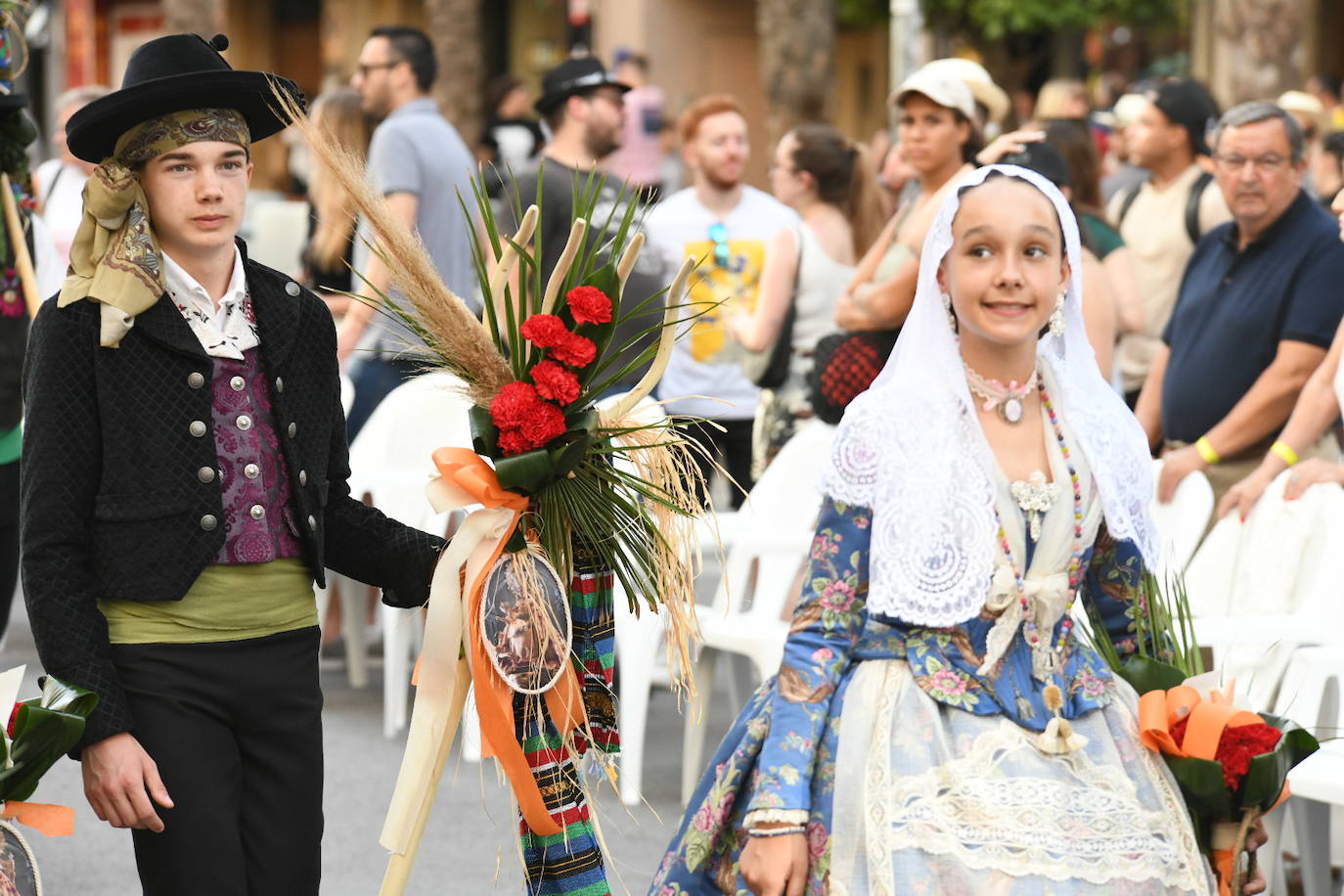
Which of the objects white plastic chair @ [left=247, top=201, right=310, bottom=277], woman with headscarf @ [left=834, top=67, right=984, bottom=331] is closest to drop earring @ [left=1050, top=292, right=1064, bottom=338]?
woman with headscarf @ [left=834, top=67, right=984, bottom=331]

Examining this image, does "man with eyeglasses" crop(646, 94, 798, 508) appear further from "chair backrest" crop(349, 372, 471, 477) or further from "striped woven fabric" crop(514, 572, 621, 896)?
"striped woven fabric" crop(514, 572, 621, 896)

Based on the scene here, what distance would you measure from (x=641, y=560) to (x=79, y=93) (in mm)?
8308

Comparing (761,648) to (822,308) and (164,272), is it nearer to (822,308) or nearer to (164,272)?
(822,308)

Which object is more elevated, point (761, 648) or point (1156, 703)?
point (1156, 703)

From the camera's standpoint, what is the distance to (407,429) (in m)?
7.46

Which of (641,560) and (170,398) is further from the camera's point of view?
(641,560)

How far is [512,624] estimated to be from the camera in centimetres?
Answer: 324

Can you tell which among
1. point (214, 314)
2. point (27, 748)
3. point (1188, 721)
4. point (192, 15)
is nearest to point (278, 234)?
point (192, 15)

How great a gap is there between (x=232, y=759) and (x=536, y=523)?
2.11ft

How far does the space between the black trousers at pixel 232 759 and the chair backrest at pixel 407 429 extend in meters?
4.02

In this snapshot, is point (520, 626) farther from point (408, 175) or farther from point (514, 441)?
point (408, 175)

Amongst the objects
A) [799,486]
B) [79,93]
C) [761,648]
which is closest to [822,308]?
[799,486]

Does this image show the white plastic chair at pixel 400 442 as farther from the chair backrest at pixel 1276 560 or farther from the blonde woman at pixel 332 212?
the chair backrest at pixel 1276 560

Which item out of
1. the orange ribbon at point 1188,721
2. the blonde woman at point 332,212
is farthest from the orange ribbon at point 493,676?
the blonde woman at point 332,212
